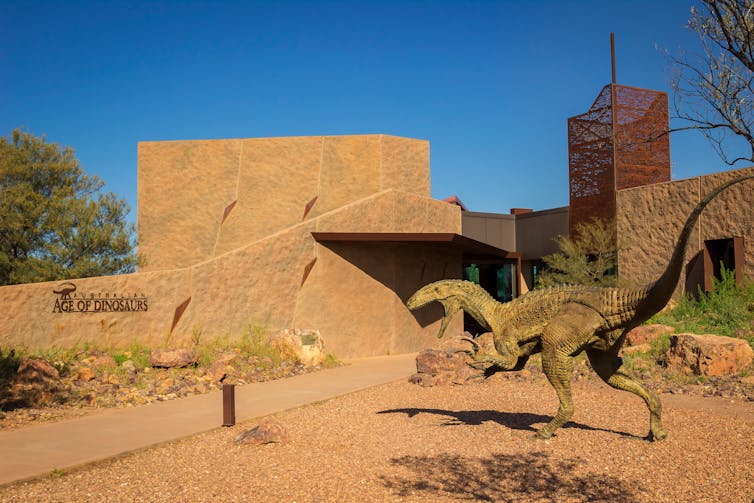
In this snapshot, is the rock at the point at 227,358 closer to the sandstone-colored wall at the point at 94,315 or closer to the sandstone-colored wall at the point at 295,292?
the sandstone-colored wall at the point at 295,292

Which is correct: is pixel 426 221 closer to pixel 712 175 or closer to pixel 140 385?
pixel 712 175

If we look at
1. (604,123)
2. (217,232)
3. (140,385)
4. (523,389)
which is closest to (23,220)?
(217,232)

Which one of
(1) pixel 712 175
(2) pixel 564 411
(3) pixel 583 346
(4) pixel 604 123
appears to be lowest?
(2) pixel 564 411

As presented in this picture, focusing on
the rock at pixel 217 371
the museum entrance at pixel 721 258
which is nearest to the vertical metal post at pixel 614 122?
the museum entrance at pixel 721 258

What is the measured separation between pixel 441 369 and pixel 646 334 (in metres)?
4.70

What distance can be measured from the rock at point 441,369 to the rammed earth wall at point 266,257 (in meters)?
4.99

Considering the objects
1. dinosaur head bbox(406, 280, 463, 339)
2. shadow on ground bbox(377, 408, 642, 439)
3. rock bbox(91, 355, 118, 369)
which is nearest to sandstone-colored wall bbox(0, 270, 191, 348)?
rock bbox(91, 355, 118, 369)

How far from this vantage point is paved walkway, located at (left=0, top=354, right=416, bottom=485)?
6.61 meters

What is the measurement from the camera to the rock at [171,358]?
456 inches

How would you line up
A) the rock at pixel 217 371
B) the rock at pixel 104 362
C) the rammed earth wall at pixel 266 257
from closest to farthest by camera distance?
the rock at pixel 104 362, the rock at pixel 217 371, the rammed earth wall at pixel 266 257

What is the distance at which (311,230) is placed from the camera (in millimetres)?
15820

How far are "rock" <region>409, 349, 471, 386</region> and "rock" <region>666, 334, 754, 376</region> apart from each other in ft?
12.6

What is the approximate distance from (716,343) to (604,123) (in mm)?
10599

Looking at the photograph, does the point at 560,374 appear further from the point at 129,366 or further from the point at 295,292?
the point at 295,292
